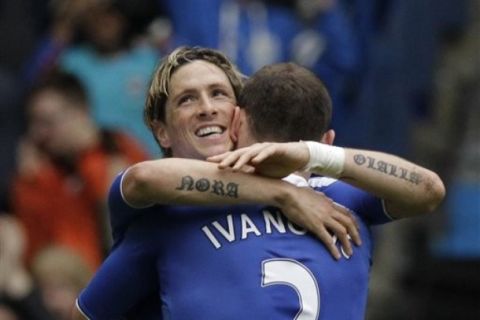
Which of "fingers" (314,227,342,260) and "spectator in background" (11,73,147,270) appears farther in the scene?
"spectator in background" (11,73,147,270)

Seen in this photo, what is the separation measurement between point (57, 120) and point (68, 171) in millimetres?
287

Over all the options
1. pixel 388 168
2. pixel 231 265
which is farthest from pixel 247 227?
pixel 388 168

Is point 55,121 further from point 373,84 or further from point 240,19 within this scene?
point 373,84

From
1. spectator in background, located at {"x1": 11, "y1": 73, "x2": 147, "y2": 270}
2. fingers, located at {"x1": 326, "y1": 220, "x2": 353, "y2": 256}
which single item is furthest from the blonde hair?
spectator in background, located at {"x1": 11, "y1": 73, "x2": 147, "y2": 270}

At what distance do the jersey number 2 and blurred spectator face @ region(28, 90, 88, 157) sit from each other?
185 inches

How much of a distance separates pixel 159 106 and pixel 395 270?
566 centimetres

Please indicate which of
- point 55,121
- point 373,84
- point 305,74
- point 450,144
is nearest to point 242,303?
point 305,74

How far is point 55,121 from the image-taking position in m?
10.4

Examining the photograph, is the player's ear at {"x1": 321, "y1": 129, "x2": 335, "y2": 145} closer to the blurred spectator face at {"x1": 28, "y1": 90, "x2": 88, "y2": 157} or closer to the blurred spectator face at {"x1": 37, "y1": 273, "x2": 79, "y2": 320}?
the blurred spectator face at {"x1": 37, "y1": 273, "x2": 79, "y2": 320}

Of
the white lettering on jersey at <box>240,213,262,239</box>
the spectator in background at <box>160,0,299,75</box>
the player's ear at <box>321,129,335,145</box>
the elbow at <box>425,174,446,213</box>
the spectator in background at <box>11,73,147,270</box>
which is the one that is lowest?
the white lettering on jersey at <box>240,213,262,239</box>

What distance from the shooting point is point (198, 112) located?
6.03m

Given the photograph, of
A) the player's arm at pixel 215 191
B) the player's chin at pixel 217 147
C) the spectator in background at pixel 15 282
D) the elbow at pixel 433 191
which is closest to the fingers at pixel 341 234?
the player's arm at pixel 215 191

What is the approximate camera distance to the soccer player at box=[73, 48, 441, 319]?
226 inches

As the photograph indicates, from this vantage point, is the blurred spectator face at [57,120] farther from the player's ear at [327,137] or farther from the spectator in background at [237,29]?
the player's ear at [327,137]
